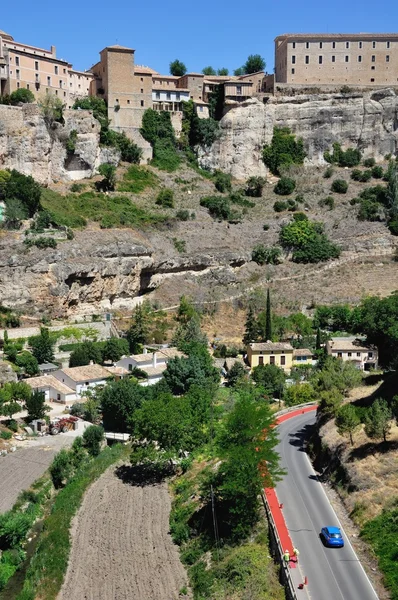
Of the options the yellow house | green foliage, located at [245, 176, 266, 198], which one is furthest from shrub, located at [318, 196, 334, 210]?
the yellow house

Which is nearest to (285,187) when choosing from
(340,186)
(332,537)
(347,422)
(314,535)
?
(340,186)

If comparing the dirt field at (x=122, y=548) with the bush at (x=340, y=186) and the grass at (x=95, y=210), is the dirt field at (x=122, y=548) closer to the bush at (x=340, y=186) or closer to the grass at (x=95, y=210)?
the grass at (x=95, y=210)

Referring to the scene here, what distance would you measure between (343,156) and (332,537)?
172 ft

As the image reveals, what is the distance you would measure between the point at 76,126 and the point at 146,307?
17.6 metres

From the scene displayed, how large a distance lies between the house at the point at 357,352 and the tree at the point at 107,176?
23987 mm

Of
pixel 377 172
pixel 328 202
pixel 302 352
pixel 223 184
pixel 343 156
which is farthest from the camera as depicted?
pixel 343 156

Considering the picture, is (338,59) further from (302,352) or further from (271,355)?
(271,355)

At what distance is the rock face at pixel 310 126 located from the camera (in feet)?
218

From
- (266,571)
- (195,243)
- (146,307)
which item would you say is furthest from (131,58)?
(266,571)

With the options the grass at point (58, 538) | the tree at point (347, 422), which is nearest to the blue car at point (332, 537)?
the tree at point (347, 422)

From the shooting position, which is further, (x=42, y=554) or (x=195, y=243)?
(x=195, y=243)

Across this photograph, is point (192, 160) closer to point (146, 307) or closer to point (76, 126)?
point (76, 126)

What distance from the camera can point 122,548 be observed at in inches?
934

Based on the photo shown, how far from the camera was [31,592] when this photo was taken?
21.2m
